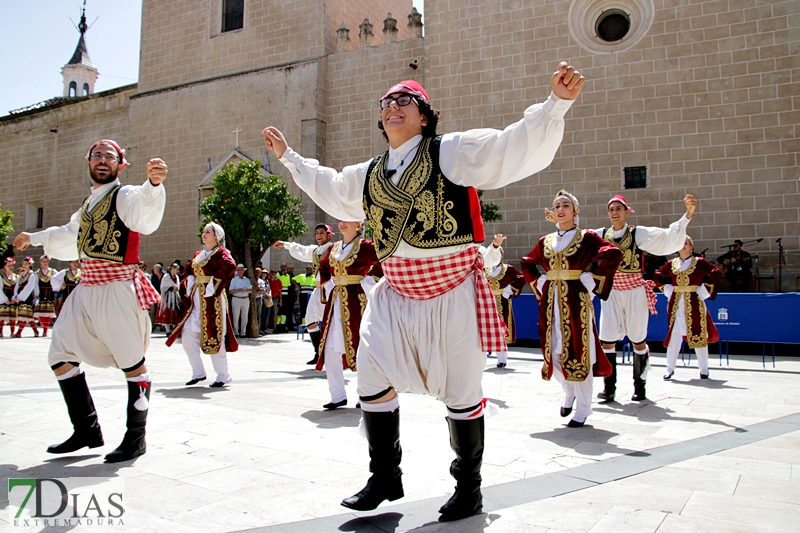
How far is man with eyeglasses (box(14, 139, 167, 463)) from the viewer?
155 inches

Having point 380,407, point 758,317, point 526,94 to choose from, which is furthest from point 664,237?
point 526,94

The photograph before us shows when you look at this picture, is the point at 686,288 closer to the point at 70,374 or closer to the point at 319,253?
the point at 319,253

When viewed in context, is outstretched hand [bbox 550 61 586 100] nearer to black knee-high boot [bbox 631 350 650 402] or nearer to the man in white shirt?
black knee-high boot [bbox 631 350 650 402]

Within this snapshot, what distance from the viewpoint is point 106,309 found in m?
3.97

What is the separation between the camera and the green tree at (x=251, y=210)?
15492 millimetres

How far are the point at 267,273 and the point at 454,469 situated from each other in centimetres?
1468

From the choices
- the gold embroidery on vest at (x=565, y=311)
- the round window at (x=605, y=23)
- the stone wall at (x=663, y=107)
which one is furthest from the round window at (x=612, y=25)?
the gold embroidery on vest at (x=565, y=311)

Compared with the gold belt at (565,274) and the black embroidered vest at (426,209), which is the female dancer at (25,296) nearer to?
the gold belt at (565,274)

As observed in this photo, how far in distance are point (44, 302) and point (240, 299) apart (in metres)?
5.05

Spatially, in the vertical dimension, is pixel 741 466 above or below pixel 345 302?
below

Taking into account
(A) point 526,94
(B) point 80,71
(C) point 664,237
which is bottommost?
(C) point 664,237

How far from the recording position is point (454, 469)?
112 inches

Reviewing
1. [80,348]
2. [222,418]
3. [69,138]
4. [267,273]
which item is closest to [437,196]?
[80,348]

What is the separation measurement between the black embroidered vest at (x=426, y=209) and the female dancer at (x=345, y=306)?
2929mm
